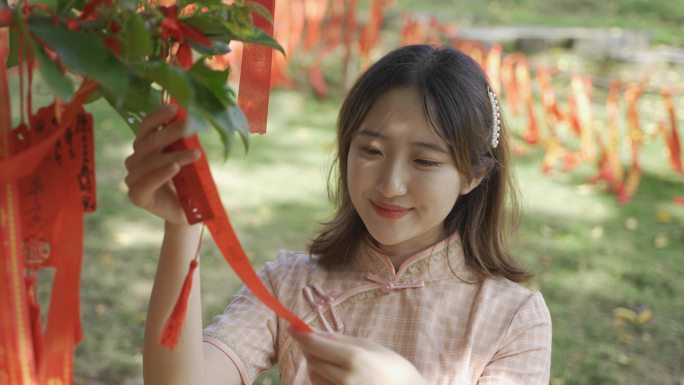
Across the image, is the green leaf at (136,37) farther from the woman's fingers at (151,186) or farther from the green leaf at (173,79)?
the woman's fingers at (151,186)

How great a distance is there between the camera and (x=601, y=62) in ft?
23.1

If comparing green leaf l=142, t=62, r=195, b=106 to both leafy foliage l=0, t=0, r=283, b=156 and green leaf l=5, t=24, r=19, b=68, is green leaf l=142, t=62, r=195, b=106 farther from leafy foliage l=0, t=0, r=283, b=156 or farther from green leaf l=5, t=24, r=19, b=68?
green leaf l=5, t=24, r=19, b=68

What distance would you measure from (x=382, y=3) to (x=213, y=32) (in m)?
5.13

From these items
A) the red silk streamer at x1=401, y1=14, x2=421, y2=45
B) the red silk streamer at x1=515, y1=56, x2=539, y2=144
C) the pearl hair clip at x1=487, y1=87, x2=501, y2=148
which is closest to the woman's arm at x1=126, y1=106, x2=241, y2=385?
the pearl hair clip at x1=487, y1=87, x2=501, y2=148

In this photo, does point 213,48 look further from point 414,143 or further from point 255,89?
point 414,143

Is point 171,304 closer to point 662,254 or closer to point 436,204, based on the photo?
point 436,204

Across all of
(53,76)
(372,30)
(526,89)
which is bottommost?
(526,89)

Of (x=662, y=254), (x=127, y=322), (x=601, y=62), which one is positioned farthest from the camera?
(x=601, y=62)

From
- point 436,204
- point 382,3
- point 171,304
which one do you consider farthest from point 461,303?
point 382,3

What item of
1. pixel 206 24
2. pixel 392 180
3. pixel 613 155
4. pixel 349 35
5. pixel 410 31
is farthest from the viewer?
pixel 349 35

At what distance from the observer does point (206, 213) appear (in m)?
0.90

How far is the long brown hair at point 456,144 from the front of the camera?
1.41 meters

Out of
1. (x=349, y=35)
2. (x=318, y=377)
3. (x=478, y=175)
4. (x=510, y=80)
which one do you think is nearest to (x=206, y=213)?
(x=318, y=377)

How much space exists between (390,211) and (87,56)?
2.29 ft
